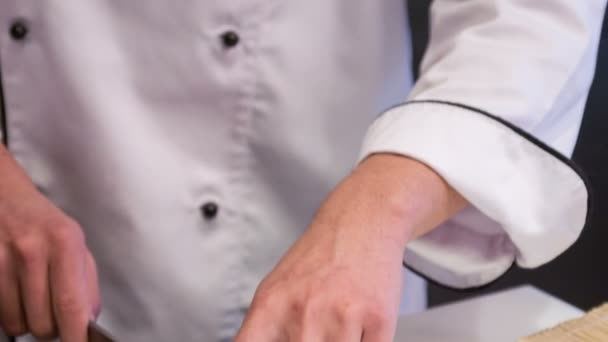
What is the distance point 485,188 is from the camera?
20.6 inches

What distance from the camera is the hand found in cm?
44

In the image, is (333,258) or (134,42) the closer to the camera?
(333,258)

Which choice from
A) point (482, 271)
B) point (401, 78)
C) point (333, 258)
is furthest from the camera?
point (401, 78)

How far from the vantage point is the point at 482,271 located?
23.2 inches

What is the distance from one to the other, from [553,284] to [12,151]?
2.36 feet

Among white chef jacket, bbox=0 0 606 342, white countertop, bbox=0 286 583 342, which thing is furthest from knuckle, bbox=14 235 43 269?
white countertop, bbox=0 286 583 342

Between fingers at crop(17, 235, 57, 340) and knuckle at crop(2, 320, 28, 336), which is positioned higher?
fingers at crop(17, 235, 57, 340)

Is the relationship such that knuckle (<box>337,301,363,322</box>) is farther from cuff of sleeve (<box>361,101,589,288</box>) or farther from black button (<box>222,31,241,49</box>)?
black button (<box>222,31,241,49</box>)

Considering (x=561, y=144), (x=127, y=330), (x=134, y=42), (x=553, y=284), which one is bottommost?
(x=553, y=284)

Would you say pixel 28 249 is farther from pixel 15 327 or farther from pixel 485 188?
pixel 485 188

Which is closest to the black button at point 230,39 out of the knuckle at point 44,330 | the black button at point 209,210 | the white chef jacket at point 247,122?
the white chef jacket at point 247,122

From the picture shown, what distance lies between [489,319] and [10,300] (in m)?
0.34

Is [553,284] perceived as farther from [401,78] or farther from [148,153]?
[148,153]

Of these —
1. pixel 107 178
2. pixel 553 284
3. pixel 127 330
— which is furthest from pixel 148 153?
pixel 553 284
